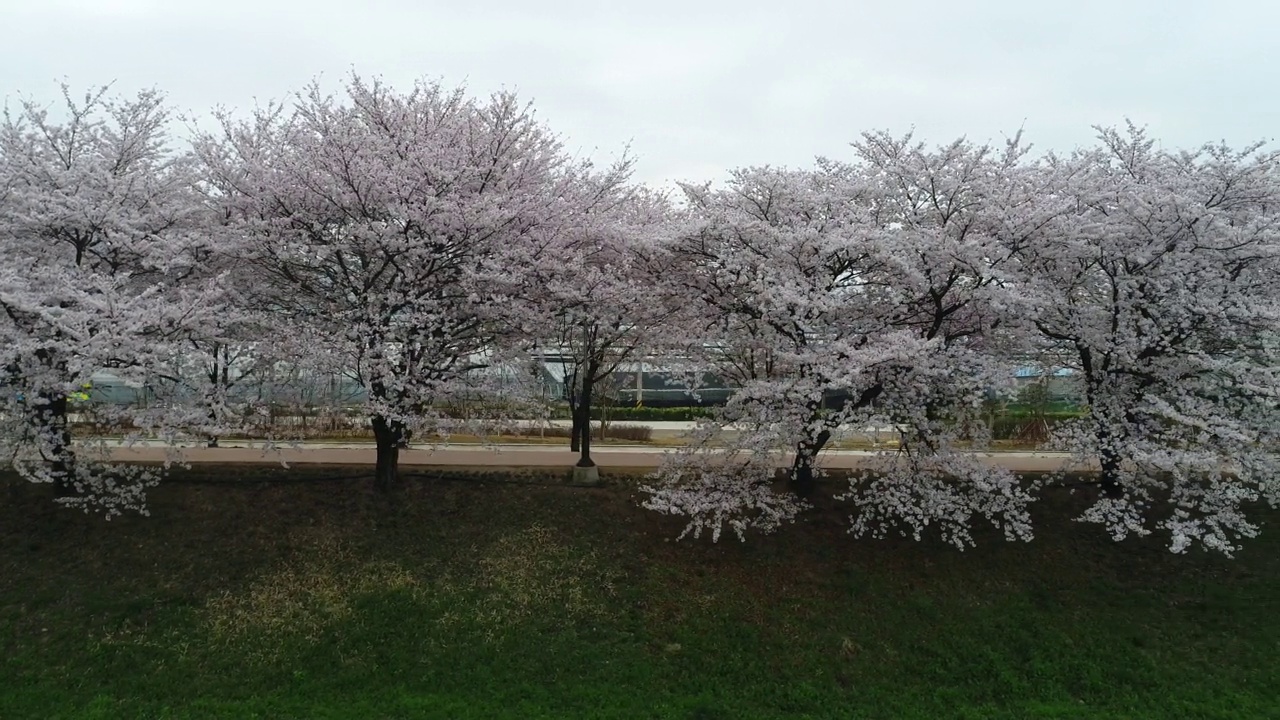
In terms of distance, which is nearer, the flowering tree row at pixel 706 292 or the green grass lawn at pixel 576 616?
the green grass lawn at pixel 576 616

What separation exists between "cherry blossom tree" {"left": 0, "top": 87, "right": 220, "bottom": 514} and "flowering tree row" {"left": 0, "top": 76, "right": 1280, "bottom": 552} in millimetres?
49

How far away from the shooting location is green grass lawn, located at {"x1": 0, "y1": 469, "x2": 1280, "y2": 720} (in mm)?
8992

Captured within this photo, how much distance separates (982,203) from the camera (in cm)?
1092

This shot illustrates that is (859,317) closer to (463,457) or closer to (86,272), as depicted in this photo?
(463,457)

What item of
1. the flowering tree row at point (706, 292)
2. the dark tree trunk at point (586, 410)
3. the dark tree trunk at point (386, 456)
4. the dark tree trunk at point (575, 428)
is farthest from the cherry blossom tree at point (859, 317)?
the dark tree trunk at point (386, 456)

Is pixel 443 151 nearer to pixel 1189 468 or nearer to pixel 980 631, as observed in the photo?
pixel 980 631

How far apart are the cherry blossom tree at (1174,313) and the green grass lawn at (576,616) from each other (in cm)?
145

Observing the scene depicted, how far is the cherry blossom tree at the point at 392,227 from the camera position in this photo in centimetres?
1113

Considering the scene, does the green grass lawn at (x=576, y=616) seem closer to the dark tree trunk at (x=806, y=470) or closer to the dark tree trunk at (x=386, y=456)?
the dark tree trunk at (x=386, y=456)

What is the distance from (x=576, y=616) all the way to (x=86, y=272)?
8.62m

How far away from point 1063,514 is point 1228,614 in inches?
104

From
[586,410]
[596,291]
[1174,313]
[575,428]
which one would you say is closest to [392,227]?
[596,291]

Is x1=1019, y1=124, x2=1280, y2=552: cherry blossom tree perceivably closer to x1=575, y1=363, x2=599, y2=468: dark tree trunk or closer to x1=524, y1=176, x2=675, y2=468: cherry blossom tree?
x1=524, y1=176, x2=675, y2=468: cherry blossom tree

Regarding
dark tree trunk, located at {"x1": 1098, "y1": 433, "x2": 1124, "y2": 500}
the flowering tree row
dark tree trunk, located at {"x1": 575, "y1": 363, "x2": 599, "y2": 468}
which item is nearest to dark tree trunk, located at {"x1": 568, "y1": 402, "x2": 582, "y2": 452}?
dark tree trunk, located at {"x1": 575, "y1": 363, "x2": 599, "y2": 468}
